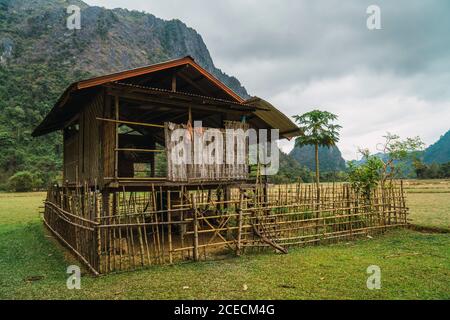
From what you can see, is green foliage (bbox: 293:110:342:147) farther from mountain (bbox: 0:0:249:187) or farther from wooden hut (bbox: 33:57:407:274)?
mountain (bbox: 0:0:249:187)

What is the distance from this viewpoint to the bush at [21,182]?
4138 centimetres

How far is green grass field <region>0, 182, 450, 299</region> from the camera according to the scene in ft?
20.7

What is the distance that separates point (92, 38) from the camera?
94.6m

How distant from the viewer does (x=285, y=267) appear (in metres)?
8.13

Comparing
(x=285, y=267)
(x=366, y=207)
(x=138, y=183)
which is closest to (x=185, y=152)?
(x=138, y=183)

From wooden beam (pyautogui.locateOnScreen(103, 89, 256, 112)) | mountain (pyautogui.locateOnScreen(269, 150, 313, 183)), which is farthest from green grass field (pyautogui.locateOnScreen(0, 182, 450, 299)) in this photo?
mountain (pyautogui.locateOnScreen(269, 150, 313, 183))

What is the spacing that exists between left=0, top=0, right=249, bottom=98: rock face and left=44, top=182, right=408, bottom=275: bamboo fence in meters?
66.8

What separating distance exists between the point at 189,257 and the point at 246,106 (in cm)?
554

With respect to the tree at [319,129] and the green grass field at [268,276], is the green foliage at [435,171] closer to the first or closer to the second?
the tree at [319,129]

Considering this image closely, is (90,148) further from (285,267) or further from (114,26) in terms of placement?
(114,26)

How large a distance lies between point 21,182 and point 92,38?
6478 cm

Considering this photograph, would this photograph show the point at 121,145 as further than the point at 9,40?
No

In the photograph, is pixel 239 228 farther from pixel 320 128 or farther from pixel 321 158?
pixel 321 158

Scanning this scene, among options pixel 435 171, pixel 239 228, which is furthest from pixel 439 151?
pixel 239 228
